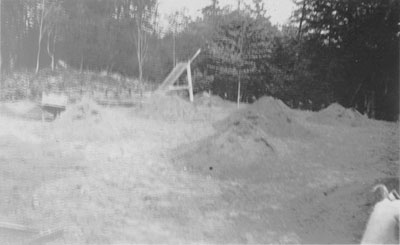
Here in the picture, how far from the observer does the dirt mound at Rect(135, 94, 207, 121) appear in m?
15.6

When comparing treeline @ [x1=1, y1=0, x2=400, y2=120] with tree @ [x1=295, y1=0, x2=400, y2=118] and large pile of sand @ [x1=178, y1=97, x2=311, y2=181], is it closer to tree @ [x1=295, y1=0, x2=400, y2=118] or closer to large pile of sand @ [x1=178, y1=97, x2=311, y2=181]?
tree @ [x1=295, y1=0, x2=400, y2=118]

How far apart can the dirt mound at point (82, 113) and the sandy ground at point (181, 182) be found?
0.24ft

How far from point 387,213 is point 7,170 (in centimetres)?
675

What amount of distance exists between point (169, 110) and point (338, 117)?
695cm

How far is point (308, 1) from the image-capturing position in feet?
72.6

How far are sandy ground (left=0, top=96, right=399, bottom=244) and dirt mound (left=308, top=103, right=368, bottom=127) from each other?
239 cm

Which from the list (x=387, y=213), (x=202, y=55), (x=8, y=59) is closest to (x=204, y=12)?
(x=202, y=55)

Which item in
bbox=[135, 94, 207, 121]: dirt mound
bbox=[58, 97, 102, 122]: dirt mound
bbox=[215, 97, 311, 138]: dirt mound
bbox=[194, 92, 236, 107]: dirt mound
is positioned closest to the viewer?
bbox=[215, 97, 311, 138]: dirt mound

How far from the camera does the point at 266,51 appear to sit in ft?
66.9

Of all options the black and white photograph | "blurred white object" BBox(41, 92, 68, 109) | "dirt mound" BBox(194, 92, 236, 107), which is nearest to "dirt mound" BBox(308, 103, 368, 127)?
the black and white photograph

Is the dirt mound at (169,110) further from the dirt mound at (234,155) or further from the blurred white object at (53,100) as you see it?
the dirt mound at (234,155)

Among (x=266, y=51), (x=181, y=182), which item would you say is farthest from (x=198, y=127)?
(x=266, y=51)

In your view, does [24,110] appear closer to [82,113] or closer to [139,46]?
[82,113]

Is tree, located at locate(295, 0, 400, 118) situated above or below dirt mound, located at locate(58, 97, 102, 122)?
above
